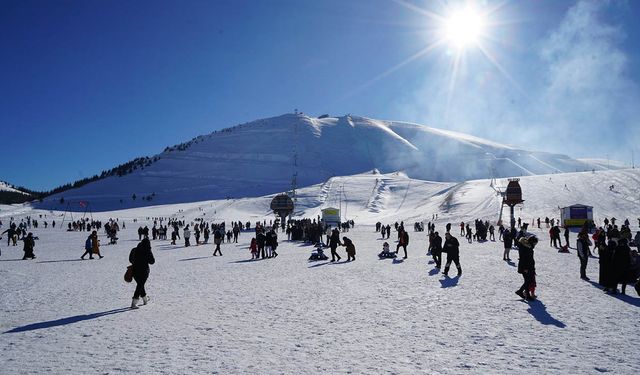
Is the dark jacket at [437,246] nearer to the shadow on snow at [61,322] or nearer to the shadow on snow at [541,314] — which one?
the shadow on snow at [541,314]

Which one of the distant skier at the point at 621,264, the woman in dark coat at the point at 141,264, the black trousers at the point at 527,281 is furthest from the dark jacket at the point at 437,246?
the woman in dark coat at the point at 141,264

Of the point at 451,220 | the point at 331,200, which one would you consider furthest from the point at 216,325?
the point at 331,200

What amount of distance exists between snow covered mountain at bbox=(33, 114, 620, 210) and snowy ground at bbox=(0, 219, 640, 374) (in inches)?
3598

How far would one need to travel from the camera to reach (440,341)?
6617mm

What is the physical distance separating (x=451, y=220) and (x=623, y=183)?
2964 centimetres

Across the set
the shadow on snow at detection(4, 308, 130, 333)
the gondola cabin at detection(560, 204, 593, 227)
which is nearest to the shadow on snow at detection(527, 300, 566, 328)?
the shadow on snow at detection(4, 308, 130, 333)

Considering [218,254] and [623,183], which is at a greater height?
[623,183]

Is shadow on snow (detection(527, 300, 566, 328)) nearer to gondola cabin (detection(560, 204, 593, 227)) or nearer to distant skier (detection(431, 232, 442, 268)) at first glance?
distant skier (detection(431, 232, 442, 268))

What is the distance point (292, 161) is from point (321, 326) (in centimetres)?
12847

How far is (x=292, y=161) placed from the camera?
444 ft

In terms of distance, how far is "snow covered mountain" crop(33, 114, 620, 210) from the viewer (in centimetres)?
10928

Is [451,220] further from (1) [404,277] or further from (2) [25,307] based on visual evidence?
(2) [25,307]

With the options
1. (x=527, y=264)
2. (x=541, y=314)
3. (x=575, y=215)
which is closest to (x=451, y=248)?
(x=527, y=264)

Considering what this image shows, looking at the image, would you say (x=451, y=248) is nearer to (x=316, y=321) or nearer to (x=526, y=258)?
(x=526, y=258)
